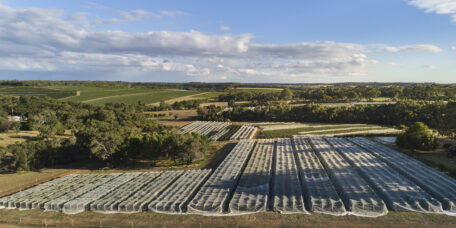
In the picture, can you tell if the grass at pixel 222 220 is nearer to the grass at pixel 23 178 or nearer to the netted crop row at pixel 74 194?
the netted crop row at pixel 74 194

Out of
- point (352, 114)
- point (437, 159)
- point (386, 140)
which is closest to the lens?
point (437, 159)

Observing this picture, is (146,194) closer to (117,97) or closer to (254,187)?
(254,187)

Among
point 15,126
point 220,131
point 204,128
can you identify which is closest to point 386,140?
point 220,131

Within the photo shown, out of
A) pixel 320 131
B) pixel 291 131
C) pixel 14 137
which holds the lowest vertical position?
pixel 14 137

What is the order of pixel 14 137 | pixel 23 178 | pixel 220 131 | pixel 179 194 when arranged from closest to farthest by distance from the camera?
pixel 179 194, pixel 23 178, pixel 14 137, pixel 220 131

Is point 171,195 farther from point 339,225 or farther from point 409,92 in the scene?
point 409,92

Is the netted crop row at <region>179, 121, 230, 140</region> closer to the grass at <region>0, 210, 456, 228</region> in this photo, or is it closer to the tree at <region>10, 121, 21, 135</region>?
the tree at <region>10, 121, 21, 135</region>
